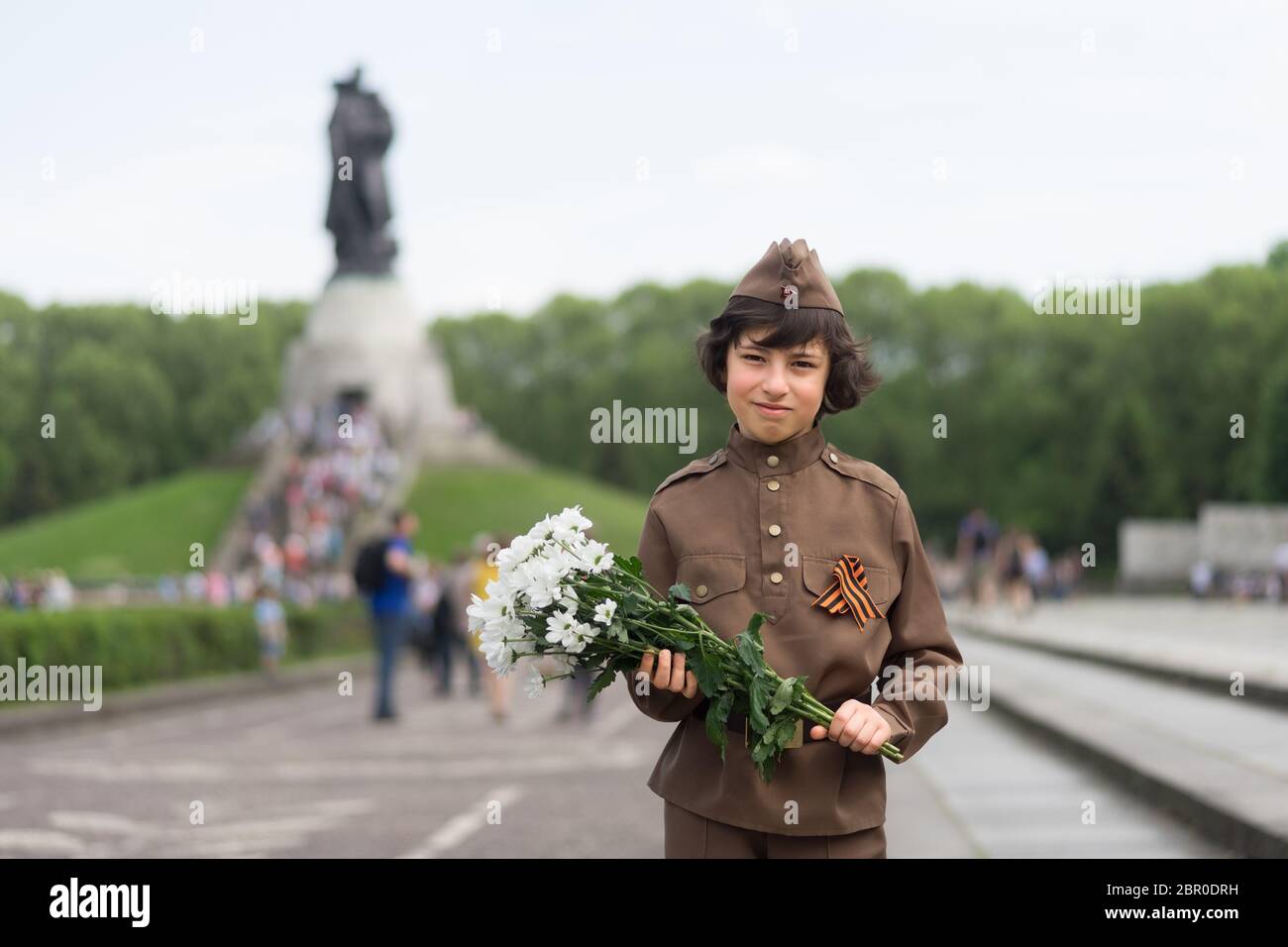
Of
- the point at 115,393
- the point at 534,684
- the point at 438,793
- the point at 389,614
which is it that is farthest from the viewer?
the point at 115,393

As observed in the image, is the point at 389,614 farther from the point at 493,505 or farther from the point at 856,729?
the point at 493,505

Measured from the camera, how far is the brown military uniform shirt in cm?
313

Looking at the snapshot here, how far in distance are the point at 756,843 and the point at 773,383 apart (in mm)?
873

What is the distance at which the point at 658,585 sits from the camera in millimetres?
3258

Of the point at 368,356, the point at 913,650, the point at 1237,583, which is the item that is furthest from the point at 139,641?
the point at 368,356

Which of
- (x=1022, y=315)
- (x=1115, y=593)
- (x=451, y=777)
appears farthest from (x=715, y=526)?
(x=1022, y=315)

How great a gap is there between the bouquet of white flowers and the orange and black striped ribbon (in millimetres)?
170

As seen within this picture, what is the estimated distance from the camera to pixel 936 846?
7.34 metres

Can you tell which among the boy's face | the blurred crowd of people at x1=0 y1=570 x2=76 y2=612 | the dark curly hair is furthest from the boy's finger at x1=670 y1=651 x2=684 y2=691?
the blurred crowd of people at x1=0 y1=570 x2=76 y2=612

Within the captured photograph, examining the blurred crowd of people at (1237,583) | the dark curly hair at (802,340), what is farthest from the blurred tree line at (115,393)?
the dark curly hair at (802,340)

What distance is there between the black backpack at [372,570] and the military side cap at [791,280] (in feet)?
37.4

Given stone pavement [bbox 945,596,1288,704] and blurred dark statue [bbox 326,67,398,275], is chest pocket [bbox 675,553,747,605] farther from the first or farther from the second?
blurred dark statue [bbox 326,67,398,275]

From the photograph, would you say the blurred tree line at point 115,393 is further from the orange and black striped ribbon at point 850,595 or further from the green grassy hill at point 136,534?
the orange and black striped ribbon at point 850,595

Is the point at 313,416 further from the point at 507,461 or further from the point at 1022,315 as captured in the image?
the point at 1022,315
